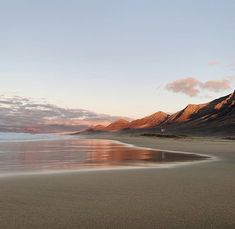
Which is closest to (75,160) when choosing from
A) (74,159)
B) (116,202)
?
(74,159)

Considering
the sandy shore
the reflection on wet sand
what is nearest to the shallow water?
the reflection on wet sand

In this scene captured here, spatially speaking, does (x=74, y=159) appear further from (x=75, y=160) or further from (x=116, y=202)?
(x=116, y=202)

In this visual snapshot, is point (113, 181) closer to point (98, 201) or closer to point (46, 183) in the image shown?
point (46, 183)

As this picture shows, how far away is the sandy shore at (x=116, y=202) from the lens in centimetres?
657

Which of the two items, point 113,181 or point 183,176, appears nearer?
point 113,181

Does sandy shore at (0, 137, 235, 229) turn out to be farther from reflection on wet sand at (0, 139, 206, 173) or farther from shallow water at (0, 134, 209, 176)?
reflection on wet sand at (0, 139, 206, 173)

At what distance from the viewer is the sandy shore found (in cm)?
657

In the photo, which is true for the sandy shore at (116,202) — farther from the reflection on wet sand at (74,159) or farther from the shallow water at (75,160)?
the reflection on wet sand at (74,159)

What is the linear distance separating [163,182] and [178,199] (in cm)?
280

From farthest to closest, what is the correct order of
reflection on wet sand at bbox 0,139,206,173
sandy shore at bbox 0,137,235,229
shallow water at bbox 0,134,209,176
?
reflection on wet sand at bbox 0,139,206,173 < shallow water at bbox 0,134,209,176 < sandy shore at bbox 0,137,235,229

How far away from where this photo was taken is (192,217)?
22.9 ft

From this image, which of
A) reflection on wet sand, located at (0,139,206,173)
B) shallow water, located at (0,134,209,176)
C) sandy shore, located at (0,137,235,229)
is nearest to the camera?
sandy shore, located at (0,137,235,229)

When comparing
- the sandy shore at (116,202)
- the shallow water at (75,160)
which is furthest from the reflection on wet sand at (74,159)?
the sandy shore at (116,202)

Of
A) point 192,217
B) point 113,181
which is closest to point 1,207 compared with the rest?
point 192,217
